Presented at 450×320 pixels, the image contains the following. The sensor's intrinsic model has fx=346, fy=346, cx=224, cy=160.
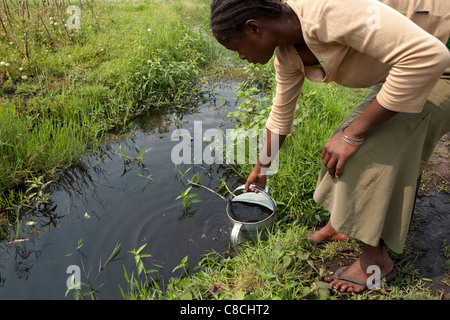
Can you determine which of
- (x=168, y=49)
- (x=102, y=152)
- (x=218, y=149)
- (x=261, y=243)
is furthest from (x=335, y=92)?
(x=168, y=49)

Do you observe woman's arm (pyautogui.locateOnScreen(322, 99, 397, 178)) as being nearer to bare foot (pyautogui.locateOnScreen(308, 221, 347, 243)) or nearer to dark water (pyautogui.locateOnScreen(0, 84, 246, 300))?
bare foot (pyautogui.locateOnScreen(308, 221, 347, 243))

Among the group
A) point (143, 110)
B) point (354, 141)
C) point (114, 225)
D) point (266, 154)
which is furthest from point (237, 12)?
point (143, 110)

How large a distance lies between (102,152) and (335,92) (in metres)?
2.49

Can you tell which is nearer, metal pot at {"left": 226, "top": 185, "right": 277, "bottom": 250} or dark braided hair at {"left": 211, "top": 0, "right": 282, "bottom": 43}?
dark braided hair at {"left": 211, "top": 0, "right": 282, "bottom": 43}

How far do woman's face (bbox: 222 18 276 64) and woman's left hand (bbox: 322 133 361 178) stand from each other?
1.77ft

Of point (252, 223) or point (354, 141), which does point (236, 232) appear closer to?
point (252, 223)

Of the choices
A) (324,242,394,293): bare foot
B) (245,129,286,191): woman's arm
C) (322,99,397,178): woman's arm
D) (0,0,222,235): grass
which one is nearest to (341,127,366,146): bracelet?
(322,99,397,178): woman's arm

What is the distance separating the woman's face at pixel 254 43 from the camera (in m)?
1.49

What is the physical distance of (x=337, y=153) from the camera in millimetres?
1702

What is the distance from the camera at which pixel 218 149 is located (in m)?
3.47

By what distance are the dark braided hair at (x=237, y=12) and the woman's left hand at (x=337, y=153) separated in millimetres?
669

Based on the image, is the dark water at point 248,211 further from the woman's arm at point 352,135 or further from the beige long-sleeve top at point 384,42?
the beige long-sleeve top at point 384,42

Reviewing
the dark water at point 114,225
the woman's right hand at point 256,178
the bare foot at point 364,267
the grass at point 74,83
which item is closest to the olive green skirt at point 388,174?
the bare foot at point 364,267

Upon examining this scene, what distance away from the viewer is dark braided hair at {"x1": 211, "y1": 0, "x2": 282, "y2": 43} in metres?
1.41
